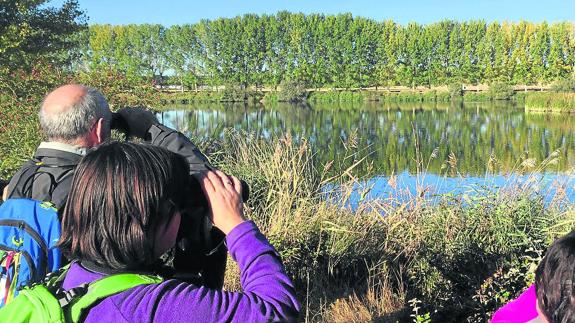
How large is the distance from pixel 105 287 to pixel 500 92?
50.9 metres

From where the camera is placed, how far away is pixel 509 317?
1353 millimetres

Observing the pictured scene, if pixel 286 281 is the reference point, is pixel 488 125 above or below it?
below

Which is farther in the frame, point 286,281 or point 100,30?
point 100,30

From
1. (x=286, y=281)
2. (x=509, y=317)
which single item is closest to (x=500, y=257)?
(x=509, y=317)

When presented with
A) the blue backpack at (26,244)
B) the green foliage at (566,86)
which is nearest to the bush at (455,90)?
the green foliage at (566,86)

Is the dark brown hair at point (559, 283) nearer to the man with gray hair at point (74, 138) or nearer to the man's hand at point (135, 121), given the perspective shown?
the man with gray hair at point (74, 138)

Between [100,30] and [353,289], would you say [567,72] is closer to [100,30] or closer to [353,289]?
[100,30]

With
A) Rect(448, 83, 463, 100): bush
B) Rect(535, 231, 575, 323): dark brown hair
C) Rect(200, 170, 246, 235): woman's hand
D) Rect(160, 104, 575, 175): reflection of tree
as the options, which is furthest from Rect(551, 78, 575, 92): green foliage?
Rect(200, 170, 246, 235): woman's hand

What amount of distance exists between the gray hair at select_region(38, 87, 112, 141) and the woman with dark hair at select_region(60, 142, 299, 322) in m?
0.71

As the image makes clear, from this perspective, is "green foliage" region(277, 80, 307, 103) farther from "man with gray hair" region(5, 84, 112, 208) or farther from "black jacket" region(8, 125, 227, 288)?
"black jacket" region(8, 125, 227, 288)

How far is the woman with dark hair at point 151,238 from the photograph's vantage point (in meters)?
0.91

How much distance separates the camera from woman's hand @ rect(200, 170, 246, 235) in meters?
1.04

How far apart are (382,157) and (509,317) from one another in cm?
1011

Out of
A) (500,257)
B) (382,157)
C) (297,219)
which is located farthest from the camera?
(382,157)
